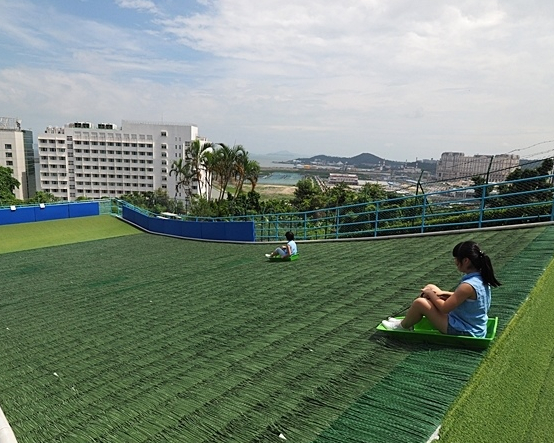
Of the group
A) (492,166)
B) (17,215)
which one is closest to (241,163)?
(17,215)

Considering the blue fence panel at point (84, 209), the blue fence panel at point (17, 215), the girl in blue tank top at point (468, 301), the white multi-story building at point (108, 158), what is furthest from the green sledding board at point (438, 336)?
the white multi-story building at point (108, 158)

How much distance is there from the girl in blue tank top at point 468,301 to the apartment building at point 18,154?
104329 mm

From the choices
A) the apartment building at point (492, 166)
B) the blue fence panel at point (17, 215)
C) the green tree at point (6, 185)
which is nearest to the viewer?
the apartment building at point (492, 166)

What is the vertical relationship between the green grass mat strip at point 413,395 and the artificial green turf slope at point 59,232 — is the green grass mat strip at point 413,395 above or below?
above

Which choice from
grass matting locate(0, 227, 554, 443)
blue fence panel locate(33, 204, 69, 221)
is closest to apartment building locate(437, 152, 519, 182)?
grass matting locate(0, 227, 554, 443)

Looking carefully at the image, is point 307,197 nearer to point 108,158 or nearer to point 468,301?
point 468,301

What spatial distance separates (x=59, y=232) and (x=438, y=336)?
67.2 feet

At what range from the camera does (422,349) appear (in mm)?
3125

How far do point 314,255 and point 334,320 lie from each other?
523cm

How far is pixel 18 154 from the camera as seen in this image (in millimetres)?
93375

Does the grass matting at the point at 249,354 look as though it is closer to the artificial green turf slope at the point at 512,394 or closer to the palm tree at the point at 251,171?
the artificial green turf slope at the point at 512,394

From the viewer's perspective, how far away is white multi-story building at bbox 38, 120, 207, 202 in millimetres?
95875

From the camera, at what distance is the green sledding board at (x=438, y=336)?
2.91 metres

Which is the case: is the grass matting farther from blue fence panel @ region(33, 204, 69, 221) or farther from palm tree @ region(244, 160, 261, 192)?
palm tree @ region(244, 160, 261, 192)
